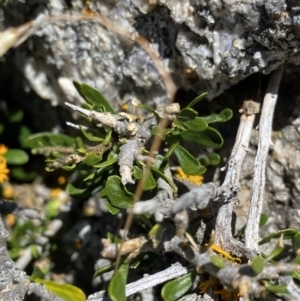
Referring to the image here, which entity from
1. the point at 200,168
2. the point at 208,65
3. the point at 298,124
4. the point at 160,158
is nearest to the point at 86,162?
the point at 160,158

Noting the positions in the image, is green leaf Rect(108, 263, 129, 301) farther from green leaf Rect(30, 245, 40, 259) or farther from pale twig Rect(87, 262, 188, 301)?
green leaf Rect(30, 245, 40, 259)

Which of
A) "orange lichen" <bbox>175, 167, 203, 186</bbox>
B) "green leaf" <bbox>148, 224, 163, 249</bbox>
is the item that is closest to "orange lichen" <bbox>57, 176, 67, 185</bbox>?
"orange lichen" <bbox>175, 167, 203, 186</bbox>

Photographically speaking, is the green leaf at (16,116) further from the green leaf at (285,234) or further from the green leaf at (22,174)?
the green leaf at (285,234)

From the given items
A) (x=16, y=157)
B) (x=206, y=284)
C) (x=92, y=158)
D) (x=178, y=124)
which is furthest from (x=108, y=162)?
(x=16, y=157)

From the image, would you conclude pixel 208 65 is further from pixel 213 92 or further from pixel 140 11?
pixel 140 11

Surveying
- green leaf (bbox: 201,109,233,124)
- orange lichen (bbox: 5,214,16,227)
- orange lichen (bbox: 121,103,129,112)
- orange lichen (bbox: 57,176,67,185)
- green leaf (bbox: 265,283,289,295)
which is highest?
orange lichen (bbox: 121,103,129,112)

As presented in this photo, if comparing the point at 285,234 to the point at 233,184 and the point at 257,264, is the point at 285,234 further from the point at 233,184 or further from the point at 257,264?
the point at 257,264

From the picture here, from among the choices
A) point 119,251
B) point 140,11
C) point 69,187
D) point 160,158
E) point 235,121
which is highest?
point 140,11
